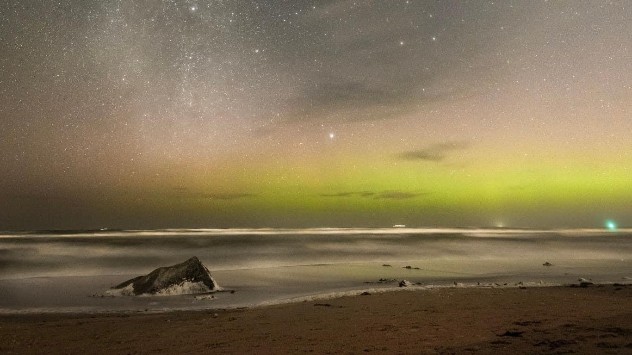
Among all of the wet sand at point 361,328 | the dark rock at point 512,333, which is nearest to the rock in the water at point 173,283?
the wet sand at point 361,328

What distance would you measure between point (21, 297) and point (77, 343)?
30.5ft

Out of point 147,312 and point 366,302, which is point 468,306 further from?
point 147,312

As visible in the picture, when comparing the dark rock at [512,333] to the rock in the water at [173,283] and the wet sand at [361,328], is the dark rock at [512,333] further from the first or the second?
the rock in the water at [173,283]

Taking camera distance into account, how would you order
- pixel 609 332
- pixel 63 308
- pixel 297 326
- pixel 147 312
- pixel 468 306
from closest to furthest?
pixel 609 332
pixel 297 326
pixel 468 306
pixel 147 312
pixel 63 308

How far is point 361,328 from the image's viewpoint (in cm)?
842

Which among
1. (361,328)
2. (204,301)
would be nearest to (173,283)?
(204,301)

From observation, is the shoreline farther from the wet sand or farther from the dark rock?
the dark rock

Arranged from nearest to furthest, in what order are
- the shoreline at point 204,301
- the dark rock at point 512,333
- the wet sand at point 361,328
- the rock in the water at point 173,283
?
the wet sand at point 361,328 → the dark rock at point 512,333 → the shoreline at point 204,301 → the rock in the water at point 173,283

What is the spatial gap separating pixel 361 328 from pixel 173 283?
28.5 ft

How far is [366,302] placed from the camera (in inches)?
458

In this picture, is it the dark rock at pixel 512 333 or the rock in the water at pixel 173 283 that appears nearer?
the dark rock at pixel 512 333

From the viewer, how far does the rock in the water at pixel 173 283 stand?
14.7m

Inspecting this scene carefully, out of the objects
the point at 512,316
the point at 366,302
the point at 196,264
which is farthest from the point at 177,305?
the point at 512,316

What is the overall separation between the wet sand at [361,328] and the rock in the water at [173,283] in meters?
3.57
